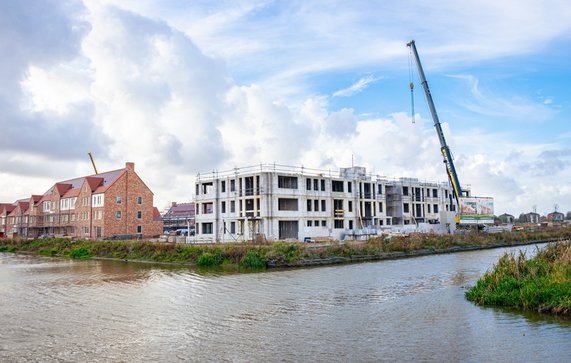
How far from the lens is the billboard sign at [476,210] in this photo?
207 ft

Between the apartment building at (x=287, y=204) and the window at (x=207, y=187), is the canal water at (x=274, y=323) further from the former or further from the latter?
the window at (x=207, y=187)

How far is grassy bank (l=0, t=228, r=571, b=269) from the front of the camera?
36750 millimetres

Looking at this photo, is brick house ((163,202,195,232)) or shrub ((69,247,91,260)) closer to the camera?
shrub ((69,247,91,260))

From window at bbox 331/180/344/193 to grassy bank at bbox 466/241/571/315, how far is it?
41.6 metres

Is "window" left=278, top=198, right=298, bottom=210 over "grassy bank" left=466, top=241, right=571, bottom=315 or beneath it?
over

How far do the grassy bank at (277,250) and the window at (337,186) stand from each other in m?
15.8

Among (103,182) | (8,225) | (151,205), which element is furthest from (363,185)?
(8,225)

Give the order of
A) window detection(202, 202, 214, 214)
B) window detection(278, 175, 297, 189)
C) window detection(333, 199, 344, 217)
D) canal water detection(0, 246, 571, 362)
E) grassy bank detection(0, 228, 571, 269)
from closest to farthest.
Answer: canal water detection(0, 246, 571, 362)
grassy bank detection(0, 228, 571, 269)
window detection(278, 175, 297, 189)
window detection(333, 199, 344, 217)
window detection(202, 202, 214, 214)

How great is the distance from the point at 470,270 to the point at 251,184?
100 ft

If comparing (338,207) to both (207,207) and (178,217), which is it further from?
(178,217)

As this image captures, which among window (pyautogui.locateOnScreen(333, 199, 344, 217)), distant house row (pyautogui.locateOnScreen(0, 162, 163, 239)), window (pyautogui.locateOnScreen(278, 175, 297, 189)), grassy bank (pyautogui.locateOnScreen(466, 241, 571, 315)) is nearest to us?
grassy bank (pyautogui.locateOnScreen(466, 241, 571, 315))

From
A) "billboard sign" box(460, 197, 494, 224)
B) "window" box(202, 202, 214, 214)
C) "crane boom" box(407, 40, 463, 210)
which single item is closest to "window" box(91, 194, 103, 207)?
"window" box(202, 202, 214, 214)

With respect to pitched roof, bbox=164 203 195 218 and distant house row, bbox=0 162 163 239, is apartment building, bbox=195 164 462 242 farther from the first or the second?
pitched roof, bbox=164 203 195 218

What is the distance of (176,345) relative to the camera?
46.8 feet
